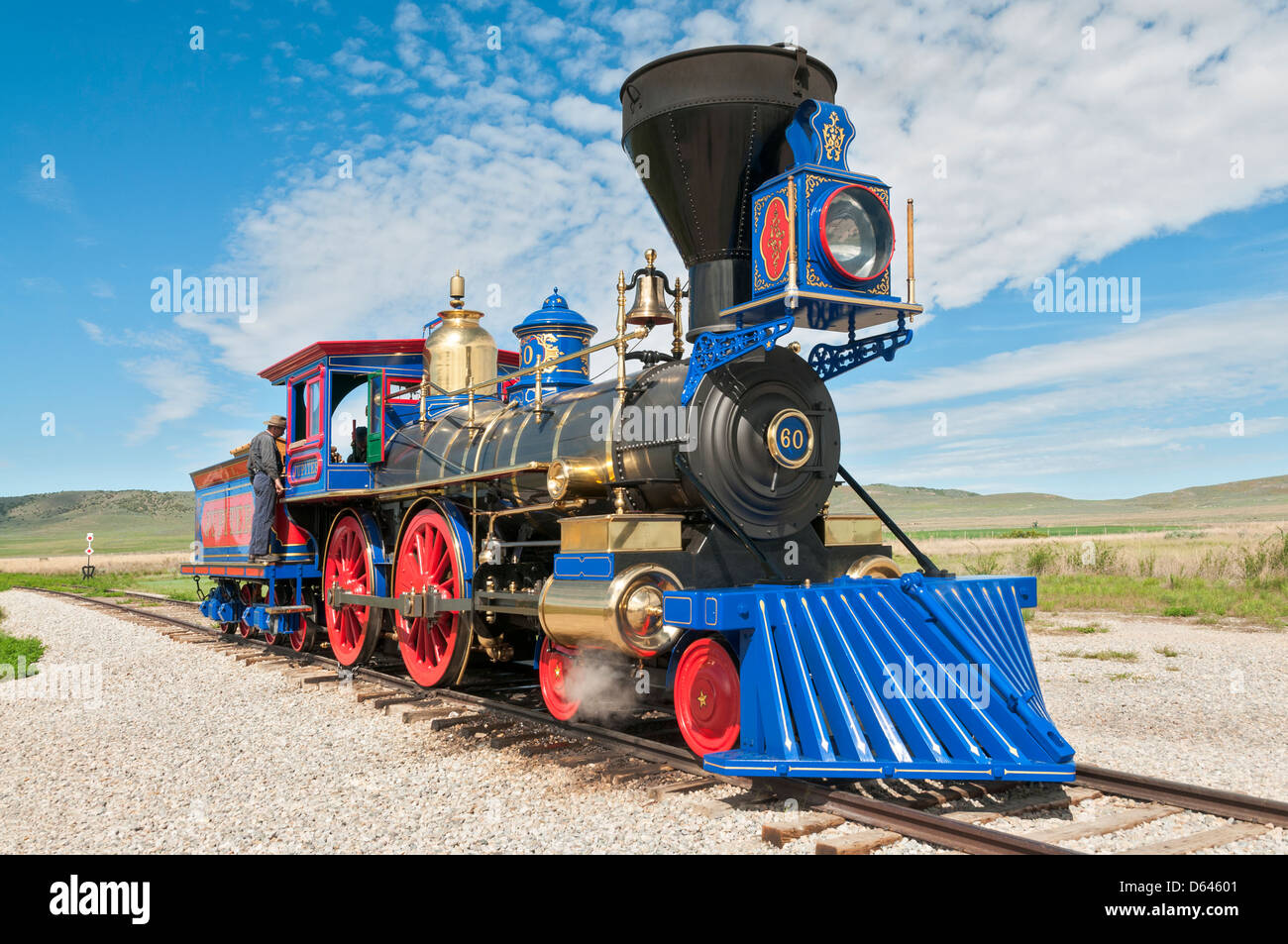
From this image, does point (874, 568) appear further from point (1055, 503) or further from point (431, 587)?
point (1055, 503)

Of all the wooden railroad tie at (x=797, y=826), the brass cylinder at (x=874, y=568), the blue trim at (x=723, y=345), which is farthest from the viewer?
the brass cylinder at (x=874, y=568)

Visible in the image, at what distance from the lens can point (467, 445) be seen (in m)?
7.98

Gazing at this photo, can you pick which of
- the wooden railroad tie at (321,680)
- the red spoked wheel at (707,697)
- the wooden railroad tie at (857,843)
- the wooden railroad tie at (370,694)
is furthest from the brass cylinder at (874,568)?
the wooden railroad tie at (321,680)

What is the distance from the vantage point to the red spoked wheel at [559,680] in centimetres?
618

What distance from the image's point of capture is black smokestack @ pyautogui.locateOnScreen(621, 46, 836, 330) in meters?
5.76

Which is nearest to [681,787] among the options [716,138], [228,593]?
[716,138]

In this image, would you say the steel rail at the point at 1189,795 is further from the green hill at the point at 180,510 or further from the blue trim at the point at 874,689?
the green hill at the point at 180,510

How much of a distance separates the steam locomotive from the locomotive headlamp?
0.05 feet

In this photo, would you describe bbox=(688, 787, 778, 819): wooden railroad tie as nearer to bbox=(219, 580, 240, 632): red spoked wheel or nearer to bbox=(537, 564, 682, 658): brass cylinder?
bbox=(537, 564, 682, 658): brass cylinder

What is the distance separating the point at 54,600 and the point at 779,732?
74.3 ft

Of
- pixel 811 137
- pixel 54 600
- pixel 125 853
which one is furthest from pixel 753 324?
pixel 54 600

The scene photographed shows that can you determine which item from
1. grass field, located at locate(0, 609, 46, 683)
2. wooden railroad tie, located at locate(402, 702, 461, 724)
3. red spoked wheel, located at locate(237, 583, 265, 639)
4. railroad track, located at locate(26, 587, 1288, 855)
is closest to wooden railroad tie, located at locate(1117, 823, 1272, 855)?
railroad track, located at locate(26, 587, 1288, 855)

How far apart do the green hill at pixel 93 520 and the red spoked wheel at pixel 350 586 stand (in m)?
121
